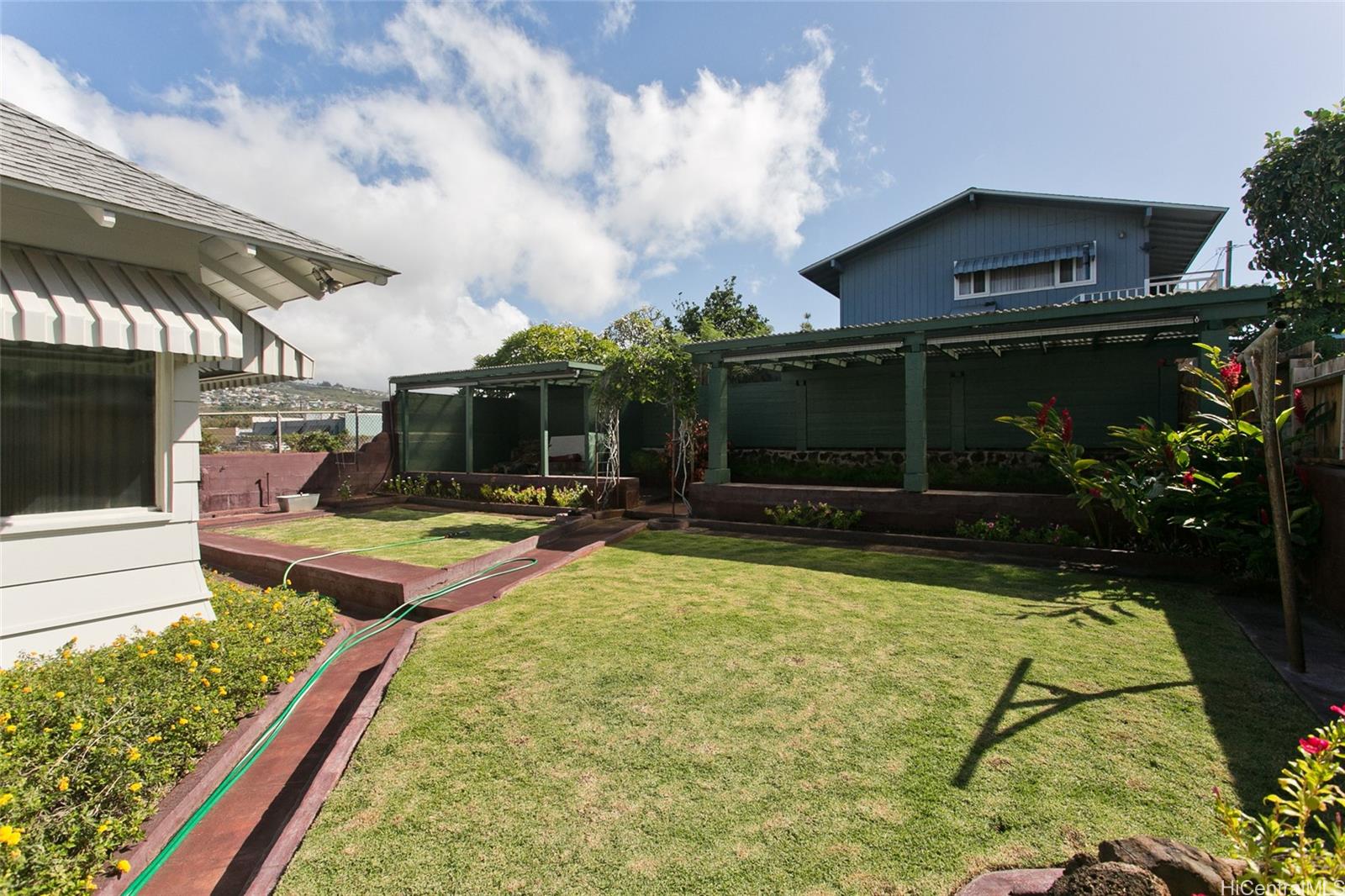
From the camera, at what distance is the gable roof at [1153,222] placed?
Answer: 38.1 ft

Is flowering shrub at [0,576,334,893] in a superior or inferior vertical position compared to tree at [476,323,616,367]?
inferior

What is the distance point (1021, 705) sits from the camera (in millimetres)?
3141

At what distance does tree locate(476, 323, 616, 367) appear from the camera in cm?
2266

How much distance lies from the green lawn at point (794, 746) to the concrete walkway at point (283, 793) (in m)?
0.11

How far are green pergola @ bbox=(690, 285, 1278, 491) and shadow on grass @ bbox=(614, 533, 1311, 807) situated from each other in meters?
1.95

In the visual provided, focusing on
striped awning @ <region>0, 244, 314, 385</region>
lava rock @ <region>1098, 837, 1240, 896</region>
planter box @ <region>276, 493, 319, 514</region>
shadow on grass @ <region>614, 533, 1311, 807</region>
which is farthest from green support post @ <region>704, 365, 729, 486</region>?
planter box @ <region>276, 493, 319, 514</region>

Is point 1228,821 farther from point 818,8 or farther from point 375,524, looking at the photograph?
point 375,524

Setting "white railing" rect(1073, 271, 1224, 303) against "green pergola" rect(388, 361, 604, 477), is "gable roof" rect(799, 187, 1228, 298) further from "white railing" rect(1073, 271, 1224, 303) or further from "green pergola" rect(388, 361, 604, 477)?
"green pergola" rect(388, 361, 604, 477)

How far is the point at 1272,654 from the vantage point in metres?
3.67

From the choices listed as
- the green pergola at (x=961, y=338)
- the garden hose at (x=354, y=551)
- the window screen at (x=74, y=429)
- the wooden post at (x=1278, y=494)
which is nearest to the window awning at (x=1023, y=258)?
the green pergola at (x=961, y=338)

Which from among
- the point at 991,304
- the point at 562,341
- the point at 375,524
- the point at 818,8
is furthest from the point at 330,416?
the point at 991,304

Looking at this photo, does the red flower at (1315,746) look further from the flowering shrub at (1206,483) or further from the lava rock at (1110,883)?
the flowering shrub at (1206,483)

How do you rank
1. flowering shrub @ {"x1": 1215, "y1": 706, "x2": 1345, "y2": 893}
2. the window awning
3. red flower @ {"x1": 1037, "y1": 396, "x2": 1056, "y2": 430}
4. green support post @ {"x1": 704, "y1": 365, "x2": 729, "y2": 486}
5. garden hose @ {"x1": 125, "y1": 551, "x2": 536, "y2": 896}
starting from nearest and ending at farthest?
flowering shrub @ {"x1": 1215, "y1": 706, "x2": 1345, "y2": 893}
garden hose @ {"x1": 125, "y1": 551, "x2": 536, "y2": 896}
red flower @ {"x1": 1037, "y1": 396, "x2": 1056, "y2": 430}
green support post @ {"x1": 704, "y1": 365, "x2": 729, "y2": 486}
the window awning

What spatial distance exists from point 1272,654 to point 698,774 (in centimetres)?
378
